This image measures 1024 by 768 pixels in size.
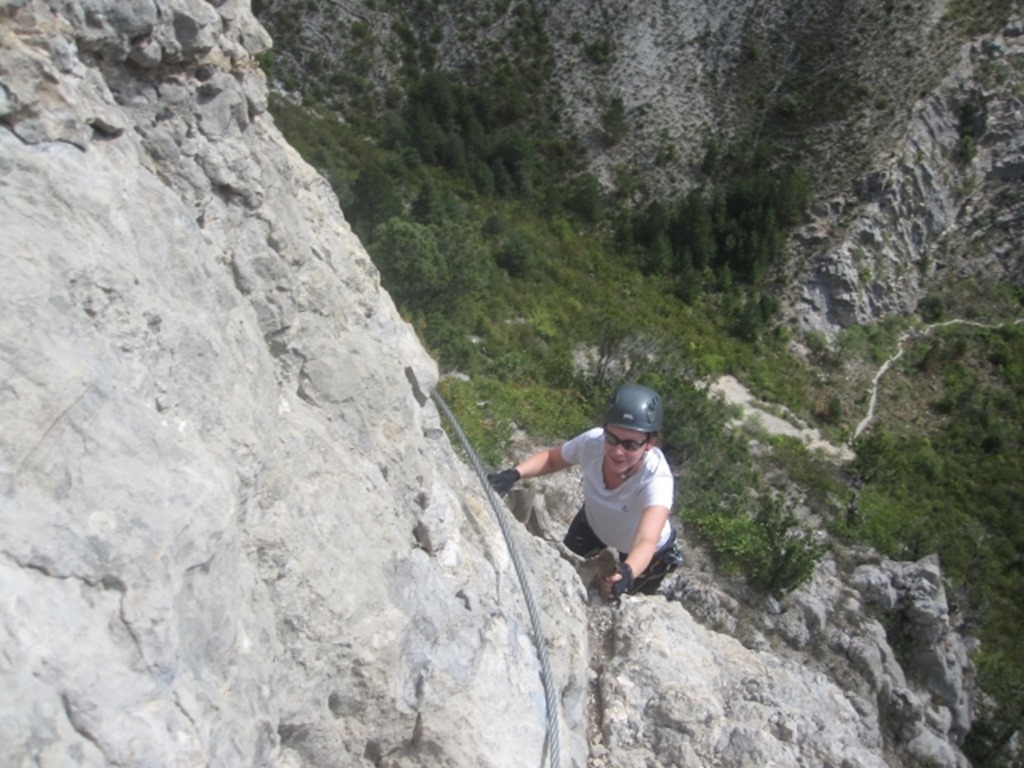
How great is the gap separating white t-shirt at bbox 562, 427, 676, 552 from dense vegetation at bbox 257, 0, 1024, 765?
785 cm

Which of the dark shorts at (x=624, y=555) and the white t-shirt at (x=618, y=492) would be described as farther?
the dark shorts at (x=624, y=555)

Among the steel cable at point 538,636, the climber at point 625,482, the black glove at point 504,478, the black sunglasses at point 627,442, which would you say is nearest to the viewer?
the steel cable at point 538,636

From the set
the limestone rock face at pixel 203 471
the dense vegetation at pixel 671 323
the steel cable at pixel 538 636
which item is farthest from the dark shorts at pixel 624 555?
the dense vegetation at pixel 671 323

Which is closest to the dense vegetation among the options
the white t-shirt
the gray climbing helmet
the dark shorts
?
the dark shorts

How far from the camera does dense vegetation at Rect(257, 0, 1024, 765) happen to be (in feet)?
75.9

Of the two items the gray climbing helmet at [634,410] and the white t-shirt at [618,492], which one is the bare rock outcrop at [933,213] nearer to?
the white t-shirt at [618,492]

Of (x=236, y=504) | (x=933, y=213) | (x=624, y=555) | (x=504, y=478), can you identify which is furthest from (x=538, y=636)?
(x=933, y=213)

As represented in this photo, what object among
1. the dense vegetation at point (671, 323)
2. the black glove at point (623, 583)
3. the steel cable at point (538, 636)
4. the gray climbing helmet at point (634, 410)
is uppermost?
the gray climbing helmet at point (634, 410)

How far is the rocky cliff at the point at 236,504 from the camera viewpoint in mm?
2982

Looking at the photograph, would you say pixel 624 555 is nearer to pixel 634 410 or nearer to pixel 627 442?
pixel 627 442

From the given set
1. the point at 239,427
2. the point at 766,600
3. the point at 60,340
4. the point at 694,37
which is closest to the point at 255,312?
the point at 239,427

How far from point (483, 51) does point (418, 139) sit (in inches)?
335

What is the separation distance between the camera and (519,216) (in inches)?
1702

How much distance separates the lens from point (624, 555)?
737 centimetres
